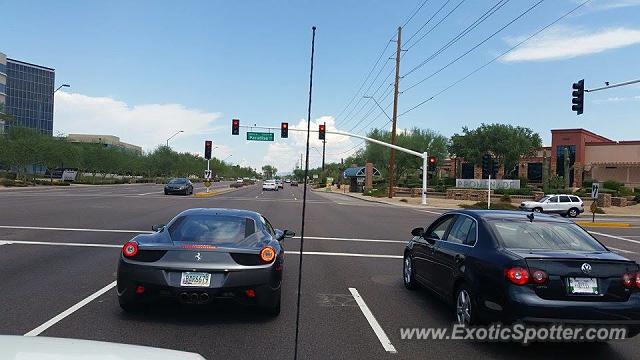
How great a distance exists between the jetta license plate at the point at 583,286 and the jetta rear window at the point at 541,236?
2.14ft

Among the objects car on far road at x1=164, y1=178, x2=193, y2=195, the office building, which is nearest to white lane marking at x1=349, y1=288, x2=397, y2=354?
car on far road at x1=164, y1=178, x2=193, y2=195

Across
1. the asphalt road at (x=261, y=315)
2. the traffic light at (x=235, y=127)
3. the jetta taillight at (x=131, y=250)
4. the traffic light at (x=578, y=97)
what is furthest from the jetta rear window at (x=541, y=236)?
the traffic light at (x=235, y=127)

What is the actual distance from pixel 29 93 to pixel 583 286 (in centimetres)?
14652

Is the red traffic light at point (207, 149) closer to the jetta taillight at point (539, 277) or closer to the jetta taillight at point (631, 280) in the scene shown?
the jetta taillight at point (539, 277)

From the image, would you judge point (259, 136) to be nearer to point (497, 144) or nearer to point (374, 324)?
point (497, 144)

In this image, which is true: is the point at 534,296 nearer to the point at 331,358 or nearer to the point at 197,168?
the point at 331,358

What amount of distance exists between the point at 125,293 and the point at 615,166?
7349 centimetres

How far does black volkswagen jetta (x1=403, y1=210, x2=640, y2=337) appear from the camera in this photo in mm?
5242

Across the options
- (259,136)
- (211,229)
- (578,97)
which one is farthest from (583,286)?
(259,136)

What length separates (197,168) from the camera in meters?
139

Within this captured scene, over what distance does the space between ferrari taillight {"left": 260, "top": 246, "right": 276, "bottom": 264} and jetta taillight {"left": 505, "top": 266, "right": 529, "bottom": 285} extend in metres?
2.62

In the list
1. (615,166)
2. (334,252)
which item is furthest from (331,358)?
(615,166)

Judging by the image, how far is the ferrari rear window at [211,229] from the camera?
666cm

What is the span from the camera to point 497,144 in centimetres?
7138
